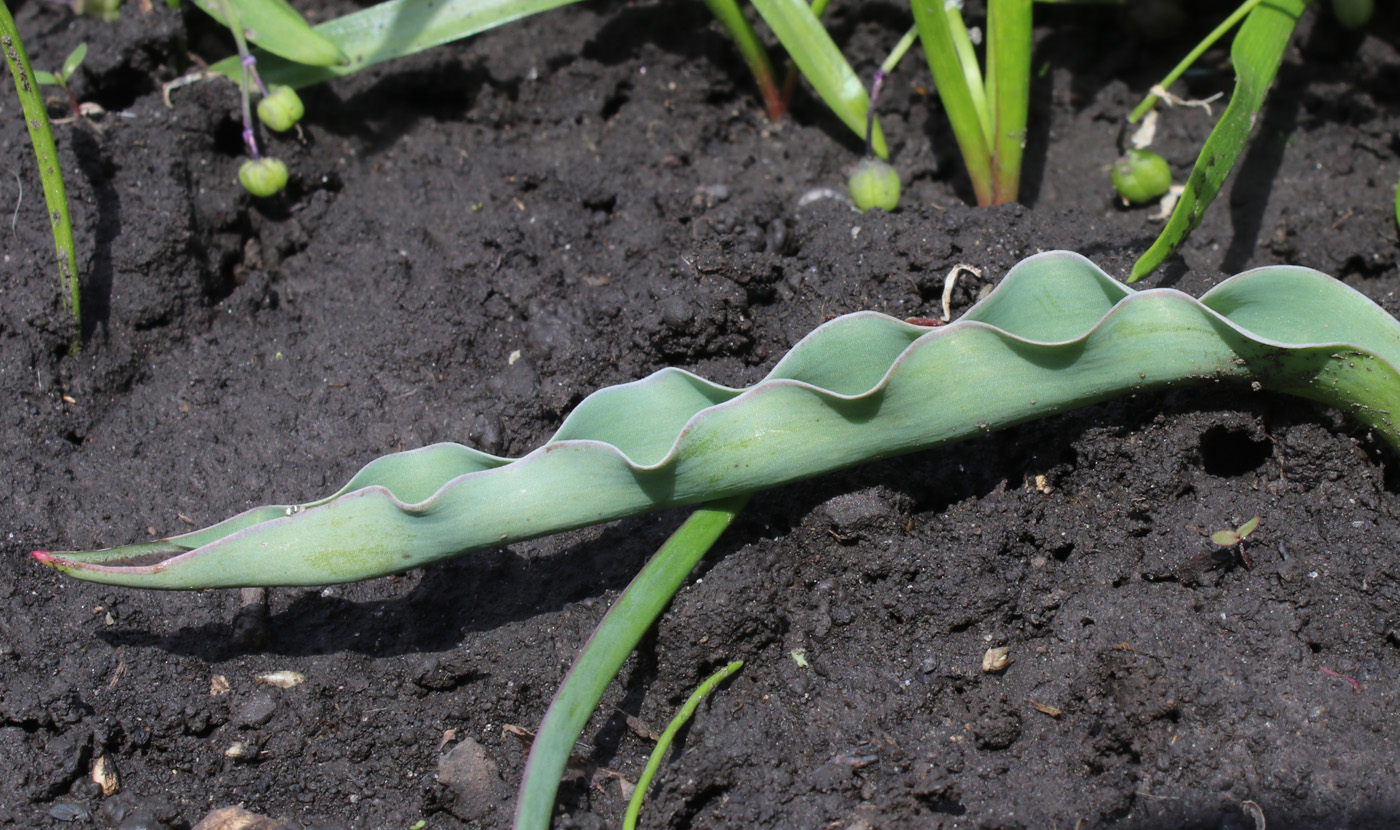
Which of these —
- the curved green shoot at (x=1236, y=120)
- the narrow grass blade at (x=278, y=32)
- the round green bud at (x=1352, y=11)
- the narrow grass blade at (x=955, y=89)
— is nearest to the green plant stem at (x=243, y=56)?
the narrow grass blade at (x=278, y=32)

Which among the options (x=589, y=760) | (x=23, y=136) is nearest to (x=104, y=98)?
(x=23, y=136)

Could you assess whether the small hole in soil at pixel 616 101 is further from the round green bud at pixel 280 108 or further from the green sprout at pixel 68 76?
the green sprout at pixel 68 76

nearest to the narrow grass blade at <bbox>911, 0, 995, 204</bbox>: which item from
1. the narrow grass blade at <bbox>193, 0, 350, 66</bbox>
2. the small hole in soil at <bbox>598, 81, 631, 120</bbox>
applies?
the small hole in soil at <bbox>598, 81, 631, 120</bbox>

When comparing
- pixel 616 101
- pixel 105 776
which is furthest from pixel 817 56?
pixel 105 776

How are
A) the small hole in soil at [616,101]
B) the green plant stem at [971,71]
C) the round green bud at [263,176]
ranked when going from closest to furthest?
the green plant stem at [971,71]
the round green bud at [263,176]
the small hole in soil at [616,101]

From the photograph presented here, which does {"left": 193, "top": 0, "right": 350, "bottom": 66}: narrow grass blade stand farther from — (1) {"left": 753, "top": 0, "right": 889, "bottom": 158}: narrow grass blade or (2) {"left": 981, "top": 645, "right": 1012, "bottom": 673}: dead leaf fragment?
(2) {"left": 981, "top": 645, "right": 1012, "bottom": 673}: dead leaf fragment

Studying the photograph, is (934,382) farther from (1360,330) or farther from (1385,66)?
(1385,66)

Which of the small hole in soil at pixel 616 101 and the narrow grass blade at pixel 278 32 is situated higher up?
the narrow grass blade at pixel 278 32

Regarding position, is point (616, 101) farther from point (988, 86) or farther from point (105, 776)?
point (105, 776)
